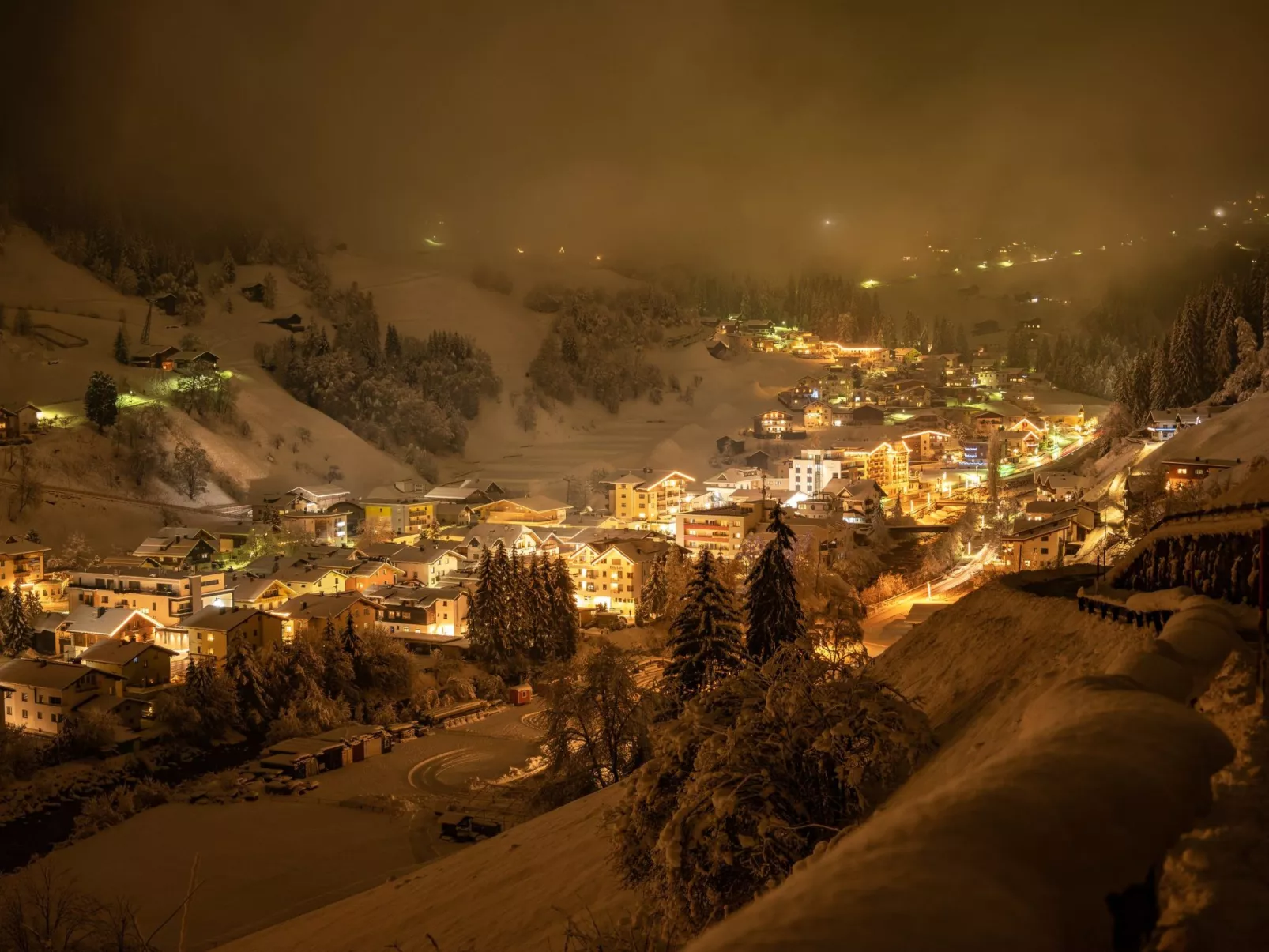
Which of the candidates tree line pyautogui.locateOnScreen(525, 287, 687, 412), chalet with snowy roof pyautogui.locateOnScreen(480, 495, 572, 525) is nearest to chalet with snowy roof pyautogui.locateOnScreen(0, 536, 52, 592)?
chalet with snowy roof pyautogui.locateOnScreen(480, 495, 572, 525)

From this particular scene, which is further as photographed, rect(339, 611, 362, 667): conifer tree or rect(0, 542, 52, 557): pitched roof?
rect(0, 542, 52, 557): pitched roof

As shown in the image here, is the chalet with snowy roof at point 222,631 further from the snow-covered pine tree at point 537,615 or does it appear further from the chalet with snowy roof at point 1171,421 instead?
the chalet with snowy roof at point 1171,421

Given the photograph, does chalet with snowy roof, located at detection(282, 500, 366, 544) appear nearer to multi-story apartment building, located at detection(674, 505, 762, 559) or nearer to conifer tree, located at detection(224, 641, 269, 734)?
multi-story apartment building, located at detection(674, 505, 762, 559)

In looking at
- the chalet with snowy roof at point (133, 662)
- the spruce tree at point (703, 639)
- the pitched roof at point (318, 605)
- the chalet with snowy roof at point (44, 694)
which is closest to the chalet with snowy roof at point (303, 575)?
the pitched roof at point (318, 605)

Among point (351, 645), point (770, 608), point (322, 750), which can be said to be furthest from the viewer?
point (351, 645)

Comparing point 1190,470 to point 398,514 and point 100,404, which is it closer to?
point 398,514

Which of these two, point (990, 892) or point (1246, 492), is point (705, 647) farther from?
point (990, 892)

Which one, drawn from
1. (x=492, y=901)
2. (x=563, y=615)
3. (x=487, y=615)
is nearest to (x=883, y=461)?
(x=563, y=615)
